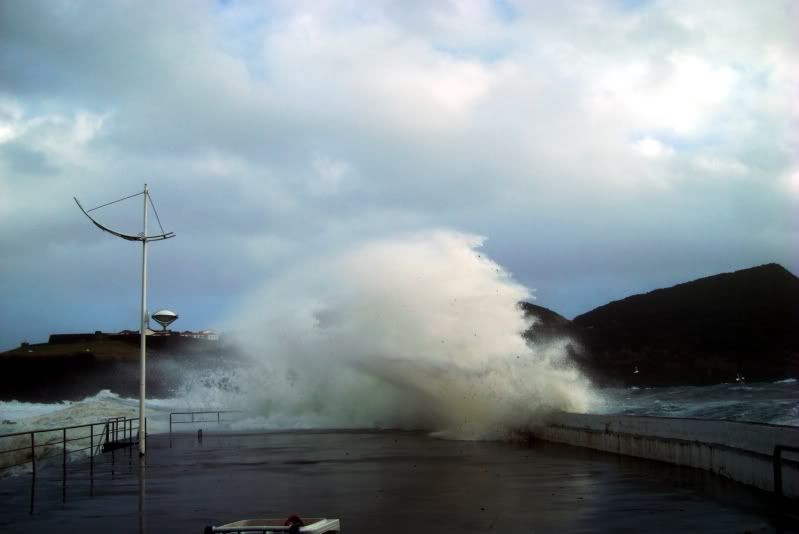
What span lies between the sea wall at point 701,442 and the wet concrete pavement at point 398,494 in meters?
0.37

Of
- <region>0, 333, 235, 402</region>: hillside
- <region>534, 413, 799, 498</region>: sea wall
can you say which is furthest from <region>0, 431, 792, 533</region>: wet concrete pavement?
<region>0, 333, 235, 402</region>: hillside

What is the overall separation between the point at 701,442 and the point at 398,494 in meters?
5.99

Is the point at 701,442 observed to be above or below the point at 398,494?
above

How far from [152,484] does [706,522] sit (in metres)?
10.1

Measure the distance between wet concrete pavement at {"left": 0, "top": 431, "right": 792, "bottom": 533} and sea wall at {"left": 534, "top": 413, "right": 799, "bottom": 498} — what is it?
0.37 meters

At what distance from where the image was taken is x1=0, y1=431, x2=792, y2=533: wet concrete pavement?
1011cm

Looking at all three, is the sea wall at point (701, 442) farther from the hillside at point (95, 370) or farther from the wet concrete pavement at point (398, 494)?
the hillside at point (95, 370)

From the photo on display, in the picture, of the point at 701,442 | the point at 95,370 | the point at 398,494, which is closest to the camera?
the point at 398,494

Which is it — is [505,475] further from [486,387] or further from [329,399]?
[329,399]

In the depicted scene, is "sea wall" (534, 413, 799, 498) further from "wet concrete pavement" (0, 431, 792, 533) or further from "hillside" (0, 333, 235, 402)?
"hillside" (0, 333, 235, 402)

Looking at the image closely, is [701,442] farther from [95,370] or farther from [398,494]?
[95,370]

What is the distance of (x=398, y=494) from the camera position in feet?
42.9

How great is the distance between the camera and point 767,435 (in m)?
12.1

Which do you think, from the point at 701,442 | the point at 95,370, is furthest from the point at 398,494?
the point at 95,370
